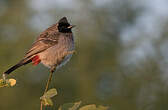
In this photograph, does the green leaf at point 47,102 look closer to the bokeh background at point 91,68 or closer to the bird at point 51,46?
the bird at point 51,46

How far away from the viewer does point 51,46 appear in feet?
15.4

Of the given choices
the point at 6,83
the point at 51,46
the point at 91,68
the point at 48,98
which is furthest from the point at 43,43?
the point at 91,68

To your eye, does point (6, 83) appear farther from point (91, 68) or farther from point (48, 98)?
point (91, 68)

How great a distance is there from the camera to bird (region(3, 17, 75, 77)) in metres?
4.50

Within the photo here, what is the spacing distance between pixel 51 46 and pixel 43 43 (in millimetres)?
172

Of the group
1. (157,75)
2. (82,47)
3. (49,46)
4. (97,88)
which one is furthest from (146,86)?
(49,46)

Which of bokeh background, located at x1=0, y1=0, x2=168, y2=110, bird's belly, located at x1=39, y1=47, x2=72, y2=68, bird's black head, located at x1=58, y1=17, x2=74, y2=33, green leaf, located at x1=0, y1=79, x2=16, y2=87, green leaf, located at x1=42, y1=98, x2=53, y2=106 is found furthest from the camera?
A: bokeh background, located at x1=0, y1=0, x2=168, y2=110

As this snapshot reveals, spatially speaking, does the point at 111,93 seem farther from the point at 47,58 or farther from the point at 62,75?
the point at 47,58

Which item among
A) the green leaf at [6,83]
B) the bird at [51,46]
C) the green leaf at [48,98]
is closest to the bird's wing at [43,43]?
the bird at [51,46]

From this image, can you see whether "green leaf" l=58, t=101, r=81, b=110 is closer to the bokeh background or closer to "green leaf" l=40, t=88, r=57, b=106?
"green leaf" l=40, t=88, r=57, b=106

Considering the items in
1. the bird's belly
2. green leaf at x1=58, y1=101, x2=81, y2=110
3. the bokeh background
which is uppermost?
the bokeh background

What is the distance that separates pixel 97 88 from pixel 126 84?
5.78 feet

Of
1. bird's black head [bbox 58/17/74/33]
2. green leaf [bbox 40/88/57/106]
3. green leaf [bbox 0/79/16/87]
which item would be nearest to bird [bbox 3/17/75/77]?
bird's black head [bbox 58/17/74/33]

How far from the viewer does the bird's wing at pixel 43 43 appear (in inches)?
184
